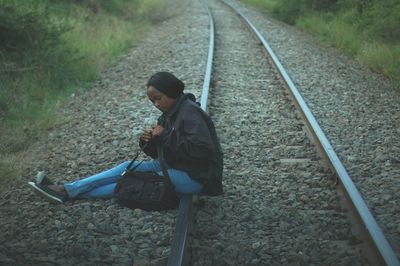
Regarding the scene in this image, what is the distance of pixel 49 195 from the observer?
4871 millimetres

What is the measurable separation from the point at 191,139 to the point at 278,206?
1117 mm

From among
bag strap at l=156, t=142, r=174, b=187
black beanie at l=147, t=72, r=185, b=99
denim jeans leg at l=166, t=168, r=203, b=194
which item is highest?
black beanie at l=147, t=72, r=185, b=99

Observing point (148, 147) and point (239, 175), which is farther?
point (239, 175)

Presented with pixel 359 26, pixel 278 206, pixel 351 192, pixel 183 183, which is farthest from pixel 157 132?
pixel 359 26

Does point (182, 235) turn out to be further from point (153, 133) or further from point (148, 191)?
point (153, 133)

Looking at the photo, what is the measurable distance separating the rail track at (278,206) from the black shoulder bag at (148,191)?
7.1 inches

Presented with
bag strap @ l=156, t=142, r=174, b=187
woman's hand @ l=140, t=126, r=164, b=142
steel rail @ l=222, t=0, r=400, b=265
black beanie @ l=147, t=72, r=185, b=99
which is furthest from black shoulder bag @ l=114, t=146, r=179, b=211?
steel rail @ l=222, t=0, r=400, b=265

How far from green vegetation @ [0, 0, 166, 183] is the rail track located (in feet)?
8.07

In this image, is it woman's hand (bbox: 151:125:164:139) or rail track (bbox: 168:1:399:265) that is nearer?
rail track (bbox: 168:1:399:265)

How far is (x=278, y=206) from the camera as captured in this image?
193 inches

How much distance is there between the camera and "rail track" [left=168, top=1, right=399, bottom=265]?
4035mm

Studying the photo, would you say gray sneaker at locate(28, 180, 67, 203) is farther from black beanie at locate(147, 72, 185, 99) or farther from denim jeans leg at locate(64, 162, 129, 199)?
black beanie at locate(147, 72, 185, 99)

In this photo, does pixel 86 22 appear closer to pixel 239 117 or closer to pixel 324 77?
pixel 324 77

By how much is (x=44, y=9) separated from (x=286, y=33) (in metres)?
7.91
